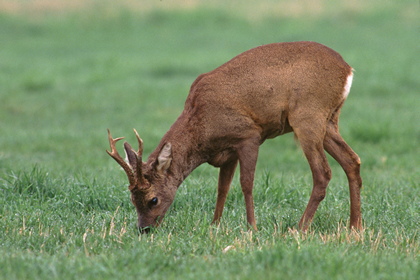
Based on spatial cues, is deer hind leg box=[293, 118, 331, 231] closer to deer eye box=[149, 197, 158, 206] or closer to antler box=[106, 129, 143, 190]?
deer eye box=[149, 197, 158, 206]

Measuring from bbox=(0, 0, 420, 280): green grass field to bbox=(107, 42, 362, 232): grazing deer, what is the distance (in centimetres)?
29

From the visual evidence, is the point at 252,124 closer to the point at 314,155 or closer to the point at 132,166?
the point at 314,155

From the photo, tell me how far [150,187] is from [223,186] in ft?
2.76

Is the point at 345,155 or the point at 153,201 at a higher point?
the point at 345,155

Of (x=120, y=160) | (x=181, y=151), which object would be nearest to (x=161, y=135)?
(x=181, y=151)

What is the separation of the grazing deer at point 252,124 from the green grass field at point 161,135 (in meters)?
0.29

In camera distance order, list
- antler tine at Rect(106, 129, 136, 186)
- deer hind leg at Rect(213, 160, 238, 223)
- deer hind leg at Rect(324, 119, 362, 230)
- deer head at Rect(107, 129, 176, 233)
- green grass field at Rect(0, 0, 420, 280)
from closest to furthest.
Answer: green grass field at Rect(0, 0, 420, 280), antler tine at Rect(106, 129, 136, 186), deer head at Rect(107, 129, 176, 233), deer hind leg at Rect(324, 119, 362, 230), deer hind leg at Rect(213, 160, 238, 223)

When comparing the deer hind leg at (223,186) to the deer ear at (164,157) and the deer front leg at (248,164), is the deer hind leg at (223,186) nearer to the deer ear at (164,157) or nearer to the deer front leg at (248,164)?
the deer front leg at (248,164)

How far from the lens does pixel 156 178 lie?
653 cm

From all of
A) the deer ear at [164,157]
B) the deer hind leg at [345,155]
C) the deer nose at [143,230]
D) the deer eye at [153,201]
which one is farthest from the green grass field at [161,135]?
the deer ear at [164,157]

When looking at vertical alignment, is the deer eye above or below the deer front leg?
below

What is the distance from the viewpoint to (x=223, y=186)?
700 cm

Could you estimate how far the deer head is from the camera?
6.40m

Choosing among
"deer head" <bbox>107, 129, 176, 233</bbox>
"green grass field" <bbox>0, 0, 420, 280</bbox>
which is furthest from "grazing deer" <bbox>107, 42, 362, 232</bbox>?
"green grass field" <bbox>0, 0, 420, 280</bbox>
